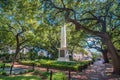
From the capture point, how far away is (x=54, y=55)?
43000mm

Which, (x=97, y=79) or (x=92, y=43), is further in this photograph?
(x=92, y=43)

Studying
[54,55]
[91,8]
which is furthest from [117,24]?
[54,55]

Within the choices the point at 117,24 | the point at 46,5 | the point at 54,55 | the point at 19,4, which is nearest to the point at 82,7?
the point at 46,5

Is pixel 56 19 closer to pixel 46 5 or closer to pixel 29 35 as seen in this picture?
pixel 46 5

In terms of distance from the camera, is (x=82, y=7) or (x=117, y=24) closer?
(x=82, y=7)

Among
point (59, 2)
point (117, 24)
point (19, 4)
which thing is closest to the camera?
point (19, 4)

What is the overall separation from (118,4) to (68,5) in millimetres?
4288

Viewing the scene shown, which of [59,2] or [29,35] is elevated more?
[59,2]

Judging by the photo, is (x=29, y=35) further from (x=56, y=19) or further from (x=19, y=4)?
(x=19, y=4)

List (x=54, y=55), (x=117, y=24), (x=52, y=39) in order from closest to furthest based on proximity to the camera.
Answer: (x=117, y=24) < (x=52, y=39) < (x=54, y=55)

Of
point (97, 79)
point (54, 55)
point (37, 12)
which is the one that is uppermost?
point (37, 12)

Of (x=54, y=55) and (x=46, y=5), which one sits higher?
(x=46, y=5)

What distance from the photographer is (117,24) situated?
889 inches

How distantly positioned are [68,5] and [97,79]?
659 centimetres
